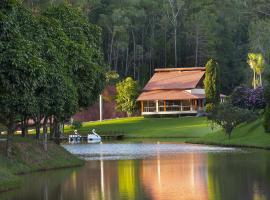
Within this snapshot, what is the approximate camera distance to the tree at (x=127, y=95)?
108 m

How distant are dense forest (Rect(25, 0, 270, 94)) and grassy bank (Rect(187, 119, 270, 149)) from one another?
150ft

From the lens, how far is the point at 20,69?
3159 centimetres

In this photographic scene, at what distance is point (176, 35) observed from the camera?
402 feet

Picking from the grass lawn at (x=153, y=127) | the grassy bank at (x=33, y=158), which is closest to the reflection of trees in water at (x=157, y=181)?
the grassy bank at (x=33, y=158)

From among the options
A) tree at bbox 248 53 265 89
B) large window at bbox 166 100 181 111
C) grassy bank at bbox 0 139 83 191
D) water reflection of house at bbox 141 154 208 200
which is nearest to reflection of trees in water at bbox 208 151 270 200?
water reflection of house at bbox 141 154 208 200

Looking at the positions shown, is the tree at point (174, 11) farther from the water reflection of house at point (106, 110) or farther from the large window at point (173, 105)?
the large window at point (173, 105)

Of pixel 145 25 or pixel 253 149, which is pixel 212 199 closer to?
pixel 253 149

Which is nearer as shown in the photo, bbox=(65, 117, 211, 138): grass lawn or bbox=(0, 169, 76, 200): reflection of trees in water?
bbox=(0, 169, 76, 200): reflection of trees in water

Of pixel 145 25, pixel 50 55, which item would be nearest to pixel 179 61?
pixel 145 25

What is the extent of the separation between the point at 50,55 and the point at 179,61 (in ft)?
284

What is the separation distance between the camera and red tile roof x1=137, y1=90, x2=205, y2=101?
346ft

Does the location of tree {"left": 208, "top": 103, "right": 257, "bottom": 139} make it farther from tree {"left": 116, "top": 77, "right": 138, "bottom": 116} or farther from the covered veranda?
tree {"left": 116, "top": 77, "right": 138, "bottom": 116}

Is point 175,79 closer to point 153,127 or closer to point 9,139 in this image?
point 153,127

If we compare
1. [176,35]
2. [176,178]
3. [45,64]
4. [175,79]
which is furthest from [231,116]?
[176,35]
